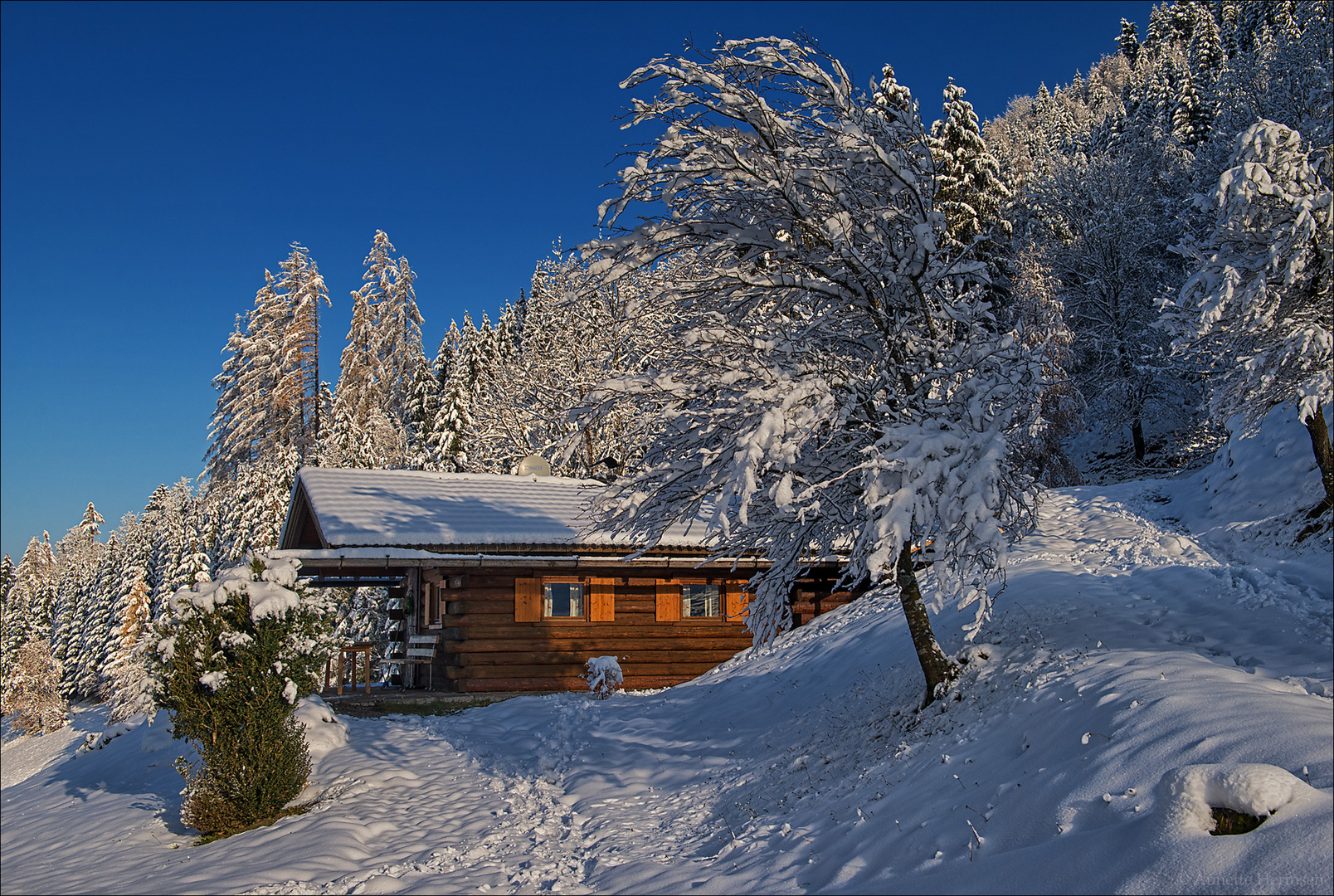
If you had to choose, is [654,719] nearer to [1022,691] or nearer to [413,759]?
[413,759]

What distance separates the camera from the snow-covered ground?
4141mm

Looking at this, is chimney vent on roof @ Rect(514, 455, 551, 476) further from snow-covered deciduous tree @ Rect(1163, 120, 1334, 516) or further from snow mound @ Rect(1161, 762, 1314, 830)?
snow mound @ Rect(1161, 762, 1314, 830)

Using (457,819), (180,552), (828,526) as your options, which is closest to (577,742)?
(457,819)

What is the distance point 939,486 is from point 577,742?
8.00 meters

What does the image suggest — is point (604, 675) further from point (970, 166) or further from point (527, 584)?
point (970, 166)

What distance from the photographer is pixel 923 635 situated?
8.30m

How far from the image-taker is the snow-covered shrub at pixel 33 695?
44094 mm

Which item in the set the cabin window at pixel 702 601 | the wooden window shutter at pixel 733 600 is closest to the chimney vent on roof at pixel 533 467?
the cabin window at pixel 702 601

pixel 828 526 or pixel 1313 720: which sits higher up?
pixel 828 526

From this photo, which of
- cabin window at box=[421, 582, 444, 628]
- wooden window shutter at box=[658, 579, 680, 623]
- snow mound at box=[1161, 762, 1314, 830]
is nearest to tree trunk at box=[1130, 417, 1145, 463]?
wooden window shutter at box=[658, 579, 680, 623]

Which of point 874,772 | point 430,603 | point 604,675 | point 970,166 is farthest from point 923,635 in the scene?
point 970,166

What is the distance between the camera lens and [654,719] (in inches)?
518

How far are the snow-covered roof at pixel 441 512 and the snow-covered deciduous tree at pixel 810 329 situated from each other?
6.47m

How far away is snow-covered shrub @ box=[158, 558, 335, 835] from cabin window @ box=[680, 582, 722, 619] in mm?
10191
